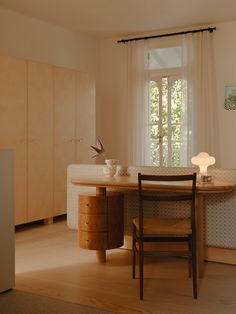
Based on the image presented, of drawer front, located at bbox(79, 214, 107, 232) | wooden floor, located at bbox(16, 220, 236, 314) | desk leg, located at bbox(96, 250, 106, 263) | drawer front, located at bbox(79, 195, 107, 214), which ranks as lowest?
wooden floor, located at bbox(16, 220, 236, 314)

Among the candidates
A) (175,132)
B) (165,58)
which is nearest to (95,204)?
(175,132)

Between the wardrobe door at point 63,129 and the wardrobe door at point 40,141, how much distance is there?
10 cm

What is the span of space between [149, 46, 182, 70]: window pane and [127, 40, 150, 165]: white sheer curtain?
0.13 metres

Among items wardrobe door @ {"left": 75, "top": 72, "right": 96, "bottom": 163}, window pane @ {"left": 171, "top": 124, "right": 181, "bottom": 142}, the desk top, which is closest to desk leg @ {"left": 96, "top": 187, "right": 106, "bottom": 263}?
the desk top

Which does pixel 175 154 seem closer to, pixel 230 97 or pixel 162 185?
pixel 230 97

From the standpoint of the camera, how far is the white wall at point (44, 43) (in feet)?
18.9

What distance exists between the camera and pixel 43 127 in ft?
18.8

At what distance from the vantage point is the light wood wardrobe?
529 centimetres

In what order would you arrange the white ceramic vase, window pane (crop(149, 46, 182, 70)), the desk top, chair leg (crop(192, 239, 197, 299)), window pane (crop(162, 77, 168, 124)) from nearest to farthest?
chair leg (crop(192, 239, 197, 299))
the desk top
the white ceramic vase
window pane (crop(149, 46, 182, 70))
window pane (crop(162, 77, 168, 124))

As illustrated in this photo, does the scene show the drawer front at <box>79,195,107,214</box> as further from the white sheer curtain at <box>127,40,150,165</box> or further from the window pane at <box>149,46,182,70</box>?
the window pane at <box>149,46,182,70</box>

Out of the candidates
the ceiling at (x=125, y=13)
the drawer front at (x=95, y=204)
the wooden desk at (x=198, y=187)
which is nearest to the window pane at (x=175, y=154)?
the ceiling at (x=125, y=13)

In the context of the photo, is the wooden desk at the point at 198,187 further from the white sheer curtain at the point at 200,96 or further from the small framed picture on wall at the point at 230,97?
the small framed picture on wall at the point at 230,97

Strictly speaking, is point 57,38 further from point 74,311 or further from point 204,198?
point 74,311

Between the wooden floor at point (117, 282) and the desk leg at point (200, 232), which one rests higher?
the desk leg at point (200, 232)
